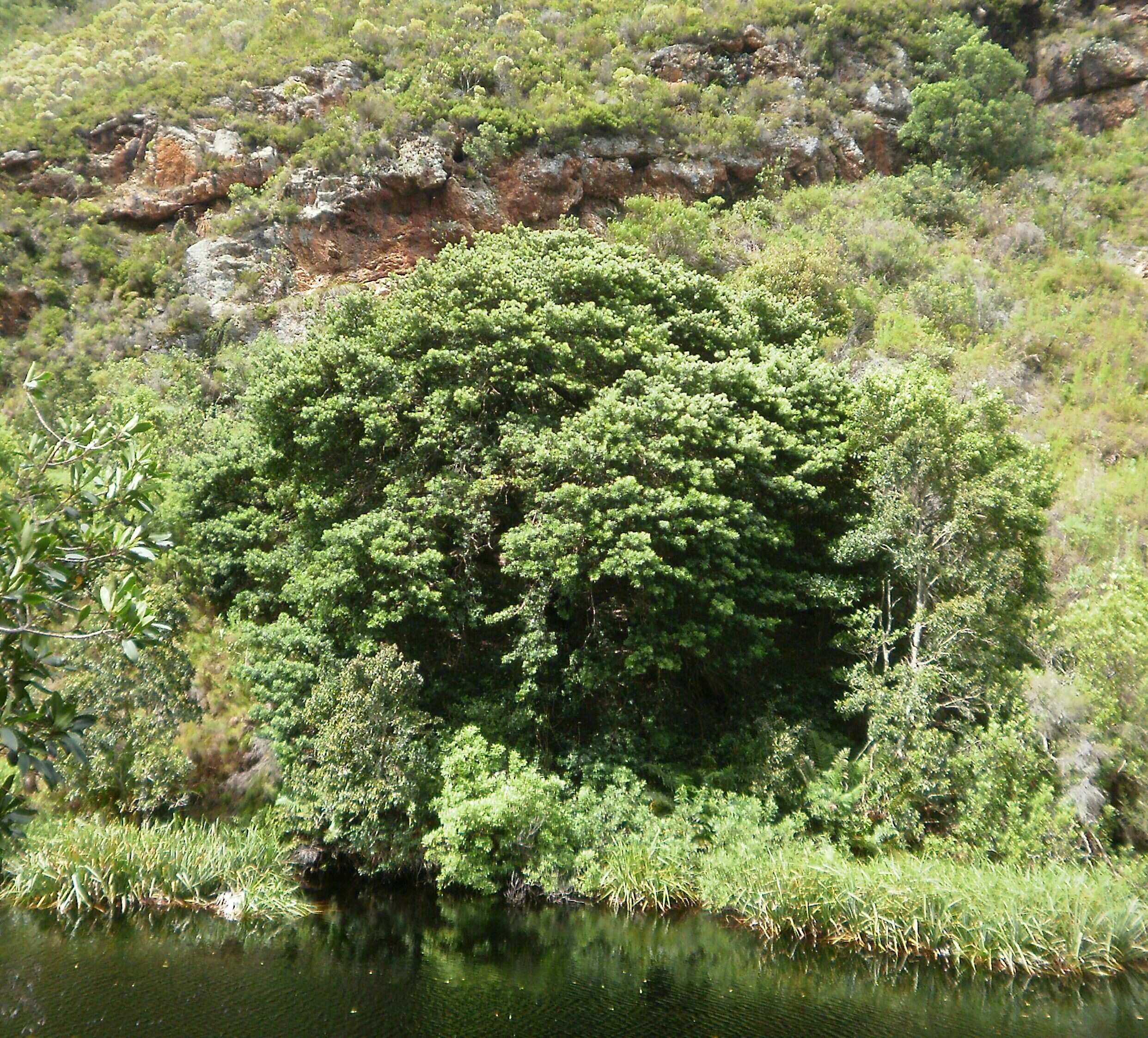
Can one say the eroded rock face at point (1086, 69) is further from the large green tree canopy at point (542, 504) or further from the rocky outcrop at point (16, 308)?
the rocky outcrop at point (16, 308)

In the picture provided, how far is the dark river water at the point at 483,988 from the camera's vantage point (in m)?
9.72

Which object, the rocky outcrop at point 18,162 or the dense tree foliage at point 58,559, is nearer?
the dense tree foliage at point 58,559

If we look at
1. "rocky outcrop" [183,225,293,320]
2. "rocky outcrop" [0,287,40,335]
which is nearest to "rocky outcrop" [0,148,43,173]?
"rocky outcrop" [0,287,40,335]

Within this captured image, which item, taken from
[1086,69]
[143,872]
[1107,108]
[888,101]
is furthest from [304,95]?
[1107,108]

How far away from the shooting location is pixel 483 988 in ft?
36.2

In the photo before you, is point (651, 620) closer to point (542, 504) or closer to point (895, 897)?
point (542, 504)

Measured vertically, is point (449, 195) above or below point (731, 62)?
below

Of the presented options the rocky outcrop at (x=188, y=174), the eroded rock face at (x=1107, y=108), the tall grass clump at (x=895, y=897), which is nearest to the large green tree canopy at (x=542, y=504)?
the tall grass clump at (x=895, y=897)

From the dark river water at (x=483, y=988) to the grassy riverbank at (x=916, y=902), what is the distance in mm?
450

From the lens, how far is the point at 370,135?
34.3 metres

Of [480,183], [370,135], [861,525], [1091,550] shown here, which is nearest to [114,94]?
[370,135]

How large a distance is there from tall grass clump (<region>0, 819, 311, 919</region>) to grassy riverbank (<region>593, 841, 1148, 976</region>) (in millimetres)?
5865

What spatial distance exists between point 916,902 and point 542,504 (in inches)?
377

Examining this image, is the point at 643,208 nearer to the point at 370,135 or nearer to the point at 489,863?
the point at 370,135
